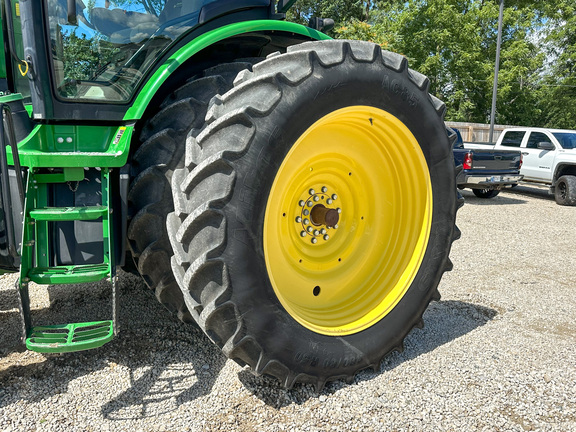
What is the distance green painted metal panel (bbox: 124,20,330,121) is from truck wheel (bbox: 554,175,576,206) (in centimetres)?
996

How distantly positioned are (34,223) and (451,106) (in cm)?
2754

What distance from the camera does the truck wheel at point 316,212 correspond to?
2.05 m

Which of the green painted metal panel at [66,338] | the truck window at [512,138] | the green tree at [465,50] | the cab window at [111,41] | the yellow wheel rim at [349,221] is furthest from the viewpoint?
the green tree at [465,50]

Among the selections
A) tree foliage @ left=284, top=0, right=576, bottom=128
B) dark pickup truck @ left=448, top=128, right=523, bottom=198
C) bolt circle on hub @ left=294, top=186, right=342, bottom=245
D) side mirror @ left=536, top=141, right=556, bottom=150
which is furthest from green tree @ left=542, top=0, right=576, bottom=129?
bolt circle on hub @ left=294, top=186, right=342, bottom=245

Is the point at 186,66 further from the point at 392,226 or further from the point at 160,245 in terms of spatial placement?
the point at 392,226

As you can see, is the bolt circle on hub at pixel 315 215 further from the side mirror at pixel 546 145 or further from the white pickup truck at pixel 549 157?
the side mirror at pixel 546 145

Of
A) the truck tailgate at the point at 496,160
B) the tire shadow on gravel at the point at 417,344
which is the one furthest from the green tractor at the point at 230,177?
the truck tailgate at the point at 496,160

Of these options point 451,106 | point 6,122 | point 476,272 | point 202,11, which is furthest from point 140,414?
point 451,106

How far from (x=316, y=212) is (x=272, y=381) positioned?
2.95 feet

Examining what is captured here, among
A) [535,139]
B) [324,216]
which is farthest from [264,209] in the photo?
[535,139]

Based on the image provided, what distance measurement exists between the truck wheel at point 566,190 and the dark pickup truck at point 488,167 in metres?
0.93

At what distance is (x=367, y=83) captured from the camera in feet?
8.04

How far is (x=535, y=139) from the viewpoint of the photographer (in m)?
12.0

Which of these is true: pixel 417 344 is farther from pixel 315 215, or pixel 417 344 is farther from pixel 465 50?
pixel 465 50
